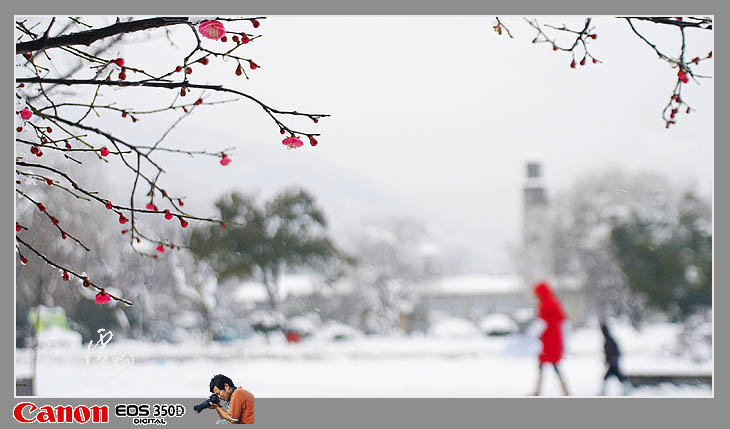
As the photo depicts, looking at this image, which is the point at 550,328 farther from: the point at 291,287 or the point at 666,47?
the point at 291,287

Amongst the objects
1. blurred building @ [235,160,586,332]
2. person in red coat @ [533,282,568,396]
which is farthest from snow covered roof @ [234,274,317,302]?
person in red coat @ [533,282,568,396]

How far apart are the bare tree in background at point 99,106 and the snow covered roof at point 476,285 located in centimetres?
1370

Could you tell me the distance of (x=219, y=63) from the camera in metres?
4.35

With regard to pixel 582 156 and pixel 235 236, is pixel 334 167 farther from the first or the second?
pixel 582 156

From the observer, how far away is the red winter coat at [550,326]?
5.67 m

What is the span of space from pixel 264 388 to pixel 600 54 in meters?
3.75

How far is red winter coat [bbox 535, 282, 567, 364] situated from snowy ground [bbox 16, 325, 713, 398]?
61cm

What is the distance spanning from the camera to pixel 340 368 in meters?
9.74
